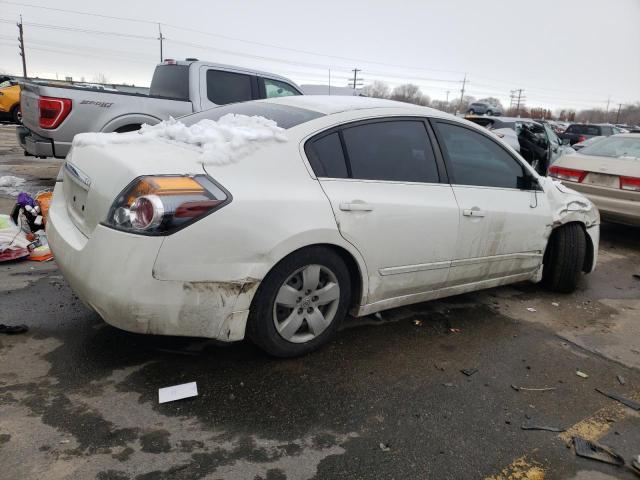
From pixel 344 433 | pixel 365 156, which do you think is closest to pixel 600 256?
pixel 365 156

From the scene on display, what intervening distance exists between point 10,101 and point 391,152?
19.8 meters

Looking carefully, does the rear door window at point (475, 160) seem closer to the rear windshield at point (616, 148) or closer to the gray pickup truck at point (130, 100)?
the rear windshield at point (616, 148)

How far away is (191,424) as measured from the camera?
7.97ft

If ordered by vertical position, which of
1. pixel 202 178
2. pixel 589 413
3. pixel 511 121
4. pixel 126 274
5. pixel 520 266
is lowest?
pixel 589 413

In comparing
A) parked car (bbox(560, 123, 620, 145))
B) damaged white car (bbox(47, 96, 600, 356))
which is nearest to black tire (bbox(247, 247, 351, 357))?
damaged white car (bbox(47, 96, 600, 356))

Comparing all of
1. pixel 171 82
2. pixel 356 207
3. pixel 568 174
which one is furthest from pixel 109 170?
pixel 568 174

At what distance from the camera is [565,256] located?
4.55 metres

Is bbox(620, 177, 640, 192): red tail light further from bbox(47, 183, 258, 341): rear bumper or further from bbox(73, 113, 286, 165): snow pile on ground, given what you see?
bbox(47, 183, 258, 341): rear bumper

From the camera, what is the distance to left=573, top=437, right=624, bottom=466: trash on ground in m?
2.42

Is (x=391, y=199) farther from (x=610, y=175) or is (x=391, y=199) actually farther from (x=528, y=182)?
(x=610, y=175)

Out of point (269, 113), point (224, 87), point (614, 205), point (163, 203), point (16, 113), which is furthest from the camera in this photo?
point (16, 113)

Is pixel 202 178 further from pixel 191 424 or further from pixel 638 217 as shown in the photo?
pixel 638 217

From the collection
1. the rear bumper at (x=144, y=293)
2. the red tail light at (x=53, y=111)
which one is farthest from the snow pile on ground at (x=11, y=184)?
the rear bumper at (x=144, y=293)

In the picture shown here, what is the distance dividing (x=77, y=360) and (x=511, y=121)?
12209mm
